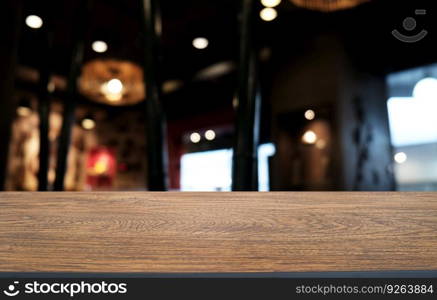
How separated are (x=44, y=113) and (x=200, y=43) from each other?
4221 mm

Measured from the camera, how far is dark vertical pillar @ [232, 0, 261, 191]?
158cm

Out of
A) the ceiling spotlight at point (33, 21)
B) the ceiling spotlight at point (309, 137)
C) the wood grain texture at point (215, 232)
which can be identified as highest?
the ceiling spotlight at point (33, 21)

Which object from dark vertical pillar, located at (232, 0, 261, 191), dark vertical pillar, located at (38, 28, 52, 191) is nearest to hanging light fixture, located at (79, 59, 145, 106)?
dark vertical pillar, located at (38, 28, 52, 191)

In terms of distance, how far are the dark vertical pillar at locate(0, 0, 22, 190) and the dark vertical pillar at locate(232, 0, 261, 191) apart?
200 cm

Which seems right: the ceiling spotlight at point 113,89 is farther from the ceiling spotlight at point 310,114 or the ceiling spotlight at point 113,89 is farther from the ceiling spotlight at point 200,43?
the ceiling spotlight at point 310,114

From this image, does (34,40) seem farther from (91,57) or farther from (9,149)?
(9,149)

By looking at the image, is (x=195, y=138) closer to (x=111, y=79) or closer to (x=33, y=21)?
(x=111, y=79)

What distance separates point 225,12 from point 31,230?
16.1 ft

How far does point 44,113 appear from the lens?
236 centimetres

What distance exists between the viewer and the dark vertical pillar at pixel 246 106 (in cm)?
158

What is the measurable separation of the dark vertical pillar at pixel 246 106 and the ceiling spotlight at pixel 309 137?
13.7 ft

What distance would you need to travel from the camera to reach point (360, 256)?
35.5 inches

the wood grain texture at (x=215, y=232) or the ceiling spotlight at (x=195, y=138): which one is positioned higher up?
the ceiling spotlight at (x=195, y=138)

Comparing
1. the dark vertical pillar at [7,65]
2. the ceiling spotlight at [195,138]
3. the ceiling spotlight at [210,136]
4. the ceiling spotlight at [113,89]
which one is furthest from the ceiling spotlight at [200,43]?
the ceiling spotlight at [195,138]
